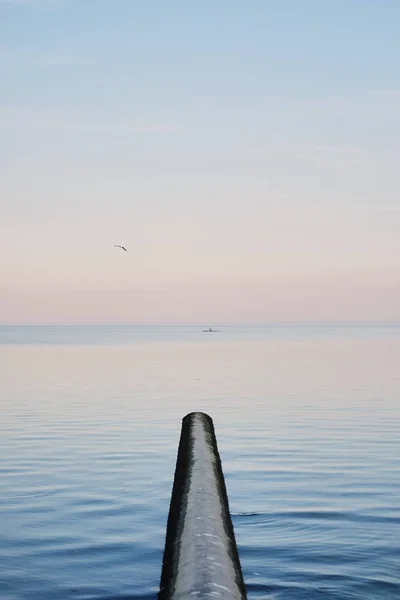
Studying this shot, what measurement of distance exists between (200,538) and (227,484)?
37.1ft

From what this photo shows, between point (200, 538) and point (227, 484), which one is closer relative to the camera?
point (200, 538)

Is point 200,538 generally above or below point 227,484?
below

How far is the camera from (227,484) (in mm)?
20891

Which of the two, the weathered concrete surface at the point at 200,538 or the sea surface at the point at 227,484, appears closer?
the weathered concrete surface at the point at 200,538

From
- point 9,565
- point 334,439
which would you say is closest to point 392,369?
point 334,439

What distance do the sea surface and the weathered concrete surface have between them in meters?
1.60

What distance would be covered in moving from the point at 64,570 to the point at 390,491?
376 inches

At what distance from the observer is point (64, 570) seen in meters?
13.3

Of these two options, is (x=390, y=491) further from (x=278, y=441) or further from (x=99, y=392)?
(x=99, y=392)

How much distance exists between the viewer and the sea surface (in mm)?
13008

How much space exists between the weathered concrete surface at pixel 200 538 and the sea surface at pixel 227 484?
5.25 feet

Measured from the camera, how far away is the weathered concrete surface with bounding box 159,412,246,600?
27.0 feet

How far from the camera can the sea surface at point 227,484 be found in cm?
1301

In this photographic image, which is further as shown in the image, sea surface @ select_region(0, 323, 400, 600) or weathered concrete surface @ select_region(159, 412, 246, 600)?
sea surface @ select_region(0, 323, 400, 600)
